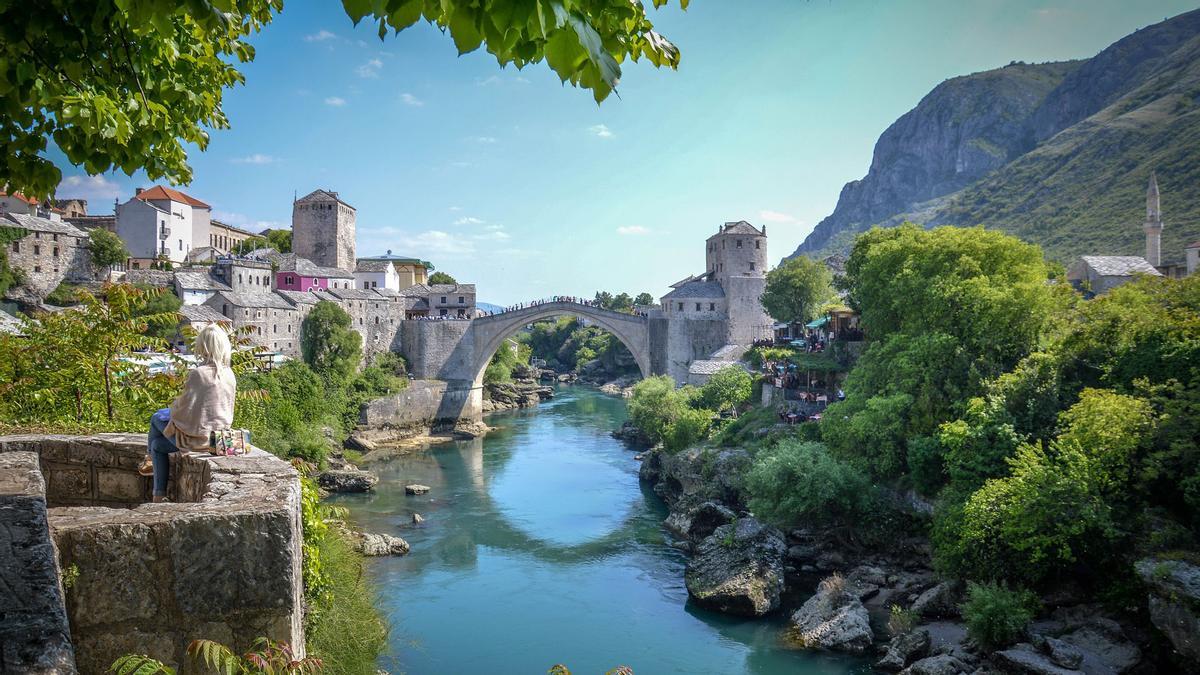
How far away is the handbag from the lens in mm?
3416

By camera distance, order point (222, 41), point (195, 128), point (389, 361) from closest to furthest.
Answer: point (195, 128)
point (222, 41)
point (389, 361)

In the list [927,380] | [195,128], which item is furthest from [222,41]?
[927,380]

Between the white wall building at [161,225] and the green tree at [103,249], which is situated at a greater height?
the white wall building at [161,225]

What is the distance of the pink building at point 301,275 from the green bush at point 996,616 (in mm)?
32219

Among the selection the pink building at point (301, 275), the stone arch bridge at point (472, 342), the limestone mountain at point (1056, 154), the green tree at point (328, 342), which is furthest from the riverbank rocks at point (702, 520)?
the limestone mountain at point (1056, 154)

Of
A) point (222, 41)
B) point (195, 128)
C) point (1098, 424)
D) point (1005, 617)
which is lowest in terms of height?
point (1005, 617)

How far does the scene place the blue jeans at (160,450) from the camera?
345 cm

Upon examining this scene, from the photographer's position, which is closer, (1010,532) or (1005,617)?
(1005,617)

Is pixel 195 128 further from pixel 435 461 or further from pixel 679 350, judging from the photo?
pixel 679 350

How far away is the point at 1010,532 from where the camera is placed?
1188 cm

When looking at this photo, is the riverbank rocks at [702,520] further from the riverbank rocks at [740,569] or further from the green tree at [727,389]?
the green tree at [727,389]

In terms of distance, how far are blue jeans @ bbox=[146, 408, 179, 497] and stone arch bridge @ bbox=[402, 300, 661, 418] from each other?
32788mm

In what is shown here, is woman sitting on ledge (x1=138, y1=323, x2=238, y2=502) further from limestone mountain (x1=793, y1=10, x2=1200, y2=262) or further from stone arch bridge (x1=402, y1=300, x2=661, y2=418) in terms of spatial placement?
limestone mountain (x1=793, y1=10, x2=1200, y2=262)

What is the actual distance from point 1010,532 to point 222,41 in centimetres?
1203
